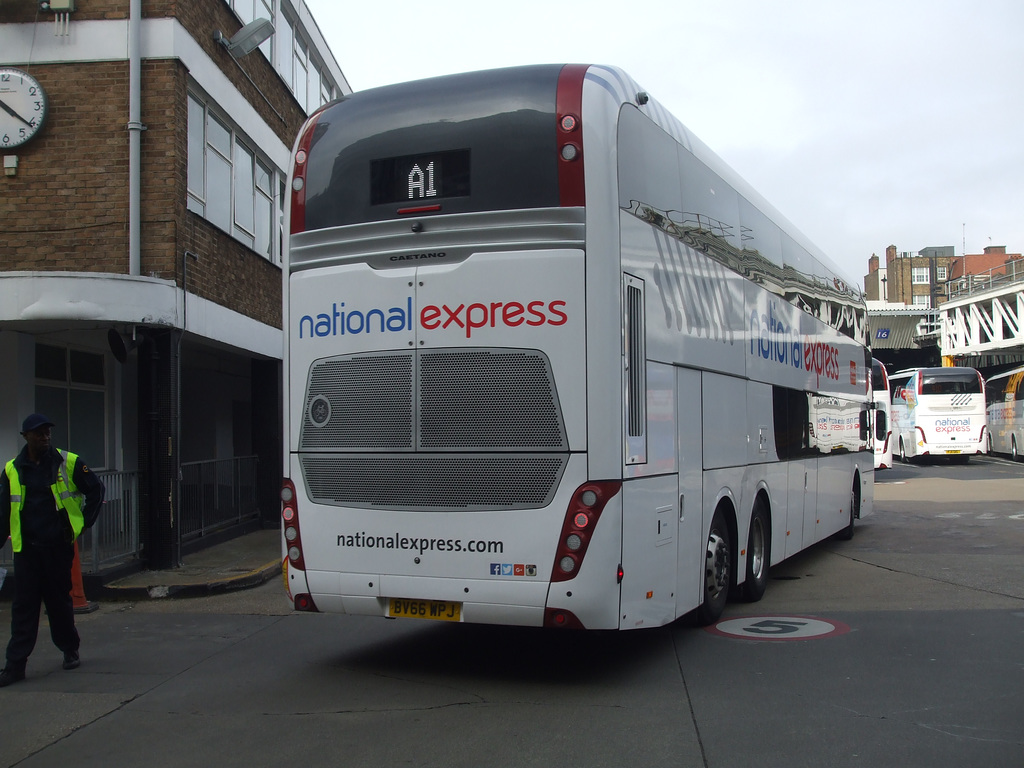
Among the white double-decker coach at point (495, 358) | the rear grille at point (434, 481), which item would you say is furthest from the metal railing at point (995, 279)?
the rear grille at point (434, 481)

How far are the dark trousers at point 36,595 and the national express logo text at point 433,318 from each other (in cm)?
245

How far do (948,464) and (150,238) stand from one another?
34.6 meters

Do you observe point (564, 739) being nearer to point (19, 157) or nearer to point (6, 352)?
point (6, 352)

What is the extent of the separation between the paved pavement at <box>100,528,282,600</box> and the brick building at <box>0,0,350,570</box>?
32 centimetres

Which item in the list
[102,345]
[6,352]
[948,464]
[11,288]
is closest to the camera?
[11,288]

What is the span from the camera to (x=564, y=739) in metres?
5.49

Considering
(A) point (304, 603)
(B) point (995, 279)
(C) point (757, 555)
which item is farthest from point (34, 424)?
(B) point (995, 279)

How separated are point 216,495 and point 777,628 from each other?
9039 millimetres

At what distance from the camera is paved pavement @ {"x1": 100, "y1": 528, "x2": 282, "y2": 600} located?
11.0m

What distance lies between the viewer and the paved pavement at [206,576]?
1101 cm

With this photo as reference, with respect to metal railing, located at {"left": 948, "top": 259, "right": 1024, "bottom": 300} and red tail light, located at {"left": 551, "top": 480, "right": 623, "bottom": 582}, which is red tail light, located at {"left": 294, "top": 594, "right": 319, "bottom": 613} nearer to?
red tail light, located at {"left": 551, "top": 480, "right": 623, "bottom": 582}

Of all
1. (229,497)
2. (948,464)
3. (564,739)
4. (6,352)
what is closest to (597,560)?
(564,739)

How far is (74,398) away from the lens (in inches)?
549

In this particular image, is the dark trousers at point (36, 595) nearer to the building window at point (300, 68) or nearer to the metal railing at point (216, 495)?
the metal railing at point (216, 495)
